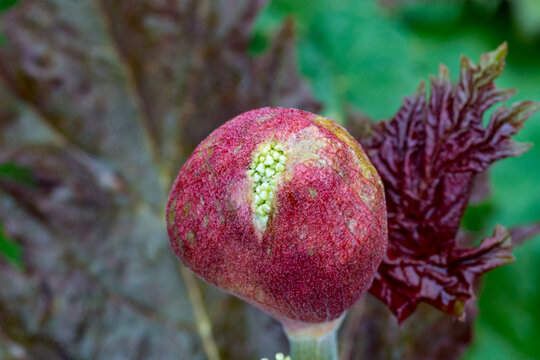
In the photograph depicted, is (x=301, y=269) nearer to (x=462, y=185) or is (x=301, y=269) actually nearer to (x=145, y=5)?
(x=462, y=185)

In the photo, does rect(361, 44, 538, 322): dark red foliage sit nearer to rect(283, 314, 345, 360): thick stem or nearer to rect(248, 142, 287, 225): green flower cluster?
rect(283, 314, 345, 360): thick stem

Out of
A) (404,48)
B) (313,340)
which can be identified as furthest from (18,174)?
(404,48)

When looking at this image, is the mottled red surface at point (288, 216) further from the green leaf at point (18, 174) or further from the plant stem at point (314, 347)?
the green leaf at point (18, 174)

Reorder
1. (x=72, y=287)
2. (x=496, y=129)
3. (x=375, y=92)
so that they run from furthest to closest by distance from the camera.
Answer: (x=375, y=92), (x=72, y=287), (x=496, y=129)

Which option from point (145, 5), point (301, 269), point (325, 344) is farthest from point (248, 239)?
point (145, 5)

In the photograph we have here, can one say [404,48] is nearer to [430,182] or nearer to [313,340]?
[430,182]

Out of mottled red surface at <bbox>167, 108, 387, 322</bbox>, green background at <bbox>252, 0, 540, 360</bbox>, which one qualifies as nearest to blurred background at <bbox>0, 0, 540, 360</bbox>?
green background at <bbox>252, 0, 540, 360</bbox>

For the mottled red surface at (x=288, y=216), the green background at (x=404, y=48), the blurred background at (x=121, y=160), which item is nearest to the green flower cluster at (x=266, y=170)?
the mottled red surface at (x=288, y=216)
